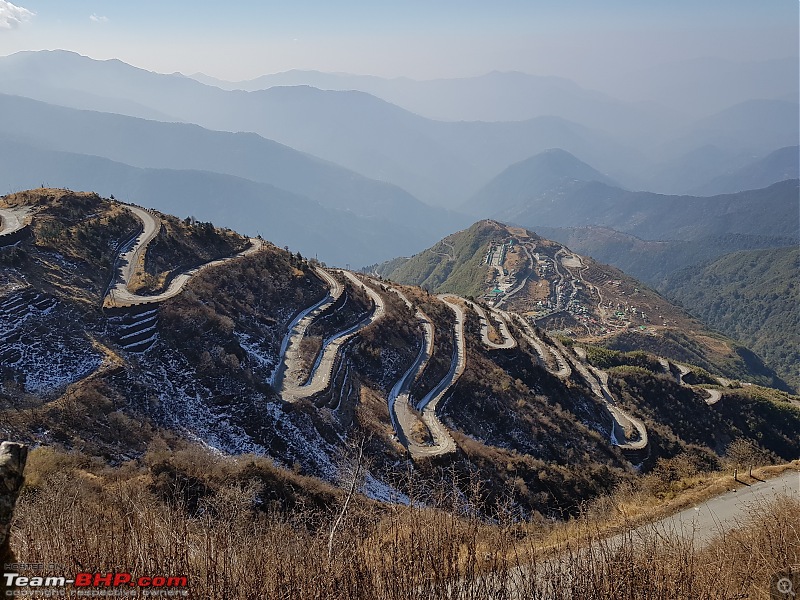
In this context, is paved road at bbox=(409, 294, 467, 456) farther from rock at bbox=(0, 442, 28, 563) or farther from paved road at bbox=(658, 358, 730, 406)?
paved road at bbox=(658, 358, 730, 406)

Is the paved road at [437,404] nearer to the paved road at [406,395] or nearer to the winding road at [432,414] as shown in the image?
the winding road at [432,414]

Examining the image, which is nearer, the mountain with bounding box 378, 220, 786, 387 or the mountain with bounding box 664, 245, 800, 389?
the mountain with bounding box 378, 220, 786, 387

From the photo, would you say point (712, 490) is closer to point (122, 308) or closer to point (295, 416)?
point (295, 416)

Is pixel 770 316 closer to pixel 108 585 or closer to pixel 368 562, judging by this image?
pixel 368 562

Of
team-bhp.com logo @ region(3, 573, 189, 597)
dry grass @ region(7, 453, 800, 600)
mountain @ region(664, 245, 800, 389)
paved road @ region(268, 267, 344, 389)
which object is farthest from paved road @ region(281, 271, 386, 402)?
mountain @ region(664, 245, 800, 389)

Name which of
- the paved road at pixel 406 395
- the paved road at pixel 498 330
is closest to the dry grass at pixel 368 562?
the paved road at pixel 406 395

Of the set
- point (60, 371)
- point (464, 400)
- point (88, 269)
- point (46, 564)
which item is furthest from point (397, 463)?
point (88, 269)

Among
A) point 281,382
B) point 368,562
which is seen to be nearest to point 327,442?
point 281,382
